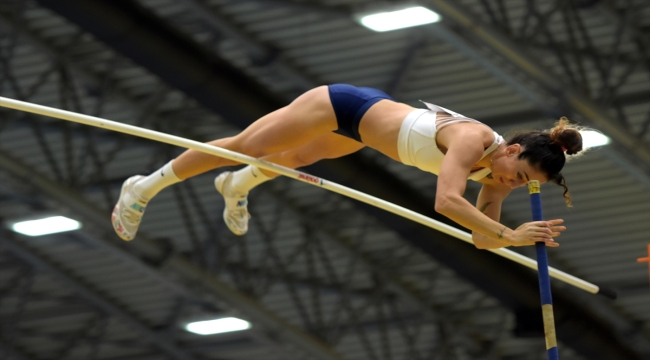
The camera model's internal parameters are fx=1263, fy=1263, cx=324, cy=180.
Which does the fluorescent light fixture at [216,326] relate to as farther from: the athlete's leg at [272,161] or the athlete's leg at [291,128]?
the athlete's leg at [291,128]

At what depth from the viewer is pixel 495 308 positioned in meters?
16.1

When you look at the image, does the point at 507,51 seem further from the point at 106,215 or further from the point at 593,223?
the point at 106,215

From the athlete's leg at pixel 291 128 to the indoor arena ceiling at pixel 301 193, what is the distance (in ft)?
13.3

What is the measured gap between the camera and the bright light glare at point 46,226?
14.6 metres

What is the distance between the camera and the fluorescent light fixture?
16719 millimetres

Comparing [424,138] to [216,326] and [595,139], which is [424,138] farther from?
[216,326]

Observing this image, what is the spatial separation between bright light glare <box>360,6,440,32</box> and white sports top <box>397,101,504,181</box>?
4.22m

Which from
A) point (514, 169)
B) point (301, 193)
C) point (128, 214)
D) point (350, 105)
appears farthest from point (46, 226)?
point (514, 169)

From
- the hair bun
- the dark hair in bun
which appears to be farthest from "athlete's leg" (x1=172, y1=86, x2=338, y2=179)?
the hair bun

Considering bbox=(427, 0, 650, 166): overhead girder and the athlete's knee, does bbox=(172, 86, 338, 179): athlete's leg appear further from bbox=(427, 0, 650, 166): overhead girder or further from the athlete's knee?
bbox=(427, 0, 650, 166): overhead girder

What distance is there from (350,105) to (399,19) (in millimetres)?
4406

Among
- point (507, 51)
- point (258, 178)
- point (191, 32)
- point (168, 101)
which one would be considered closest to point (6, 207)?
point (168, 101)

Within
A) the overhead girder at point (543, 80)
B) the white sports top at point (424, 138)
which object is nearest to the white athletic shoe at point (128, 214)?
the white sports top at point (424, 138)

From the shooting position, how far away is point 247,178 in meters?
7.61
